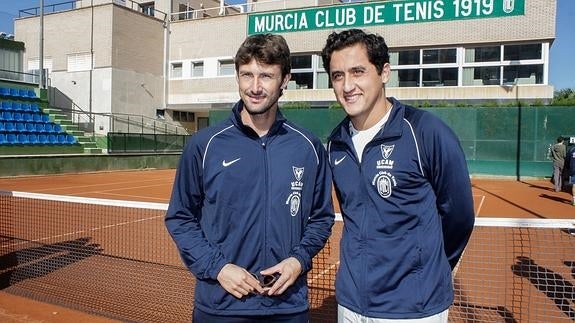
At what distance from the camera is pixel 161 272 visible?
608cm

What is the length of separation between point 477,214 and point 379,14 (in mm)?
16509

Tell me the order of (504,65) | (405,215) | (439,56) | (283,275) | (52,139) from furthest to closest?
1. (439,56)
2. (504,65)
3. (52,139)
4. (283,275)
5. (405,215)

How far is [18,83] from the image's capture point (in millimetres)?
24344

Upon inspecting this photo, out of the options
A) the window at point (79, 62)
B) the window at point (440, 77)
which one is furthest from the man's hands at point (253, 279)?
the window at point (79, 62)

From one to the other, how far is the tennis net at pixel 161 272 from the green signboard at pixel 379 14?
1807 centimetres

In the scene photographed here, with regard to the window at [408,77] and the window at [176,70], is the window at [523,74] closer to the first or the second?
the window at [408,77]

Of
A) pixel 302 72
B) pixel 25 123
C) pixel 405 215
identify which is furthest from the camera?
pixel 302 72

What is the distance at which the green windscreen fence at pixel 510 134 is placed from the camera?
815 inches

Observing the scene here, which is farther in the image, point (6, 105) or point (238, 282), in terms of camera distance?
point (6, 105)

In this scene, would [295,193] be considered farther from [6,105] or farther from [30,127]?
[6,105]

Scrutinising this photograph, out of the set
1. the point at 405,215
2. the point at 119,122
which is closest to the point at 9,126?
the point at 119,122

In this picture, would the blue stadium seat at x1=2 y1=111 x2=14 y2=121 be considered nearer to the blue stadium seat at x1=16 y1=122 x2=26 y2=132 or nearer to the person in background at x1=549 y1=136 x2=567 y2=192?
the blue stadium seat at x1=16 y1=122 x2=26 y2=132

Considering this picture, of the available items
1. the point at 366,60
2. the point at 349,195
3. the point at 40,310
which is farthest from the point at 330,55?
the point at 40,310

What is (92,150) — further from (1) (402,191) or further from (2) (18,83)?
(1) (402,191)
